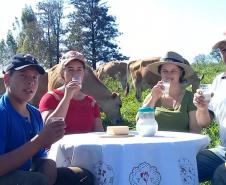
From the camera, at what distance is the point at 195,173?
3936 millimetres

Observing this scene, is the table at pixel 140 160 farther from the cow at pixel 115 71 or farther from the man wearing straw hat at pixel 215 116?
the cow at pixel 115 71

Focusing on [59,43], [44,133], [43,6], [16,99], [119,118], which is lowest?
[119,118]

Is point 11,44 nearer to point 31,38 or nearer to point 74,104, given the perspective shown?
point 31,38

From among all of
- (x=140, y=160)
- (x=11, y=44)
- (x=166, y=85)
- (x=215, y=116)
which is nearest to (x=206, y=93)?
(x=215, y=116)

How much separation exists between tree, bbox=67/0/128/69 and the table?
4222 centimetres

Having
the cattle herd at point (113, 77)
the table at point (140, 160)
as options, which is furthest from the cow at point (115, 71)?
the table at point (140, 160)

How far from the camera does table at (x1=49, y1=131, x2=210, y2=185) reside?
364cm

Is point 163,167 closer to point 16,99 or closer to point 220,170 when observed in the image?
point 220,170

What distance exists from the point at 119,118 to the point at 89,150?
980 cm

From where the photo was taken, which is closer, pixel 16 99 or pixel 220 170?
pixel 16 99

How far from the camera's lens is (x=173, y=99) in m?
5.28

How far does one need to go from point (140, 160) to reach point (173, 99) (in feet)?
5.74

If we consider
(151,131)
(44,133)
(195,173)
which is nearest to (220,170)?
(195,173)

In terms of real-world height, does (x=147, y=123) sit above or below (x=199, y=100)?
below
